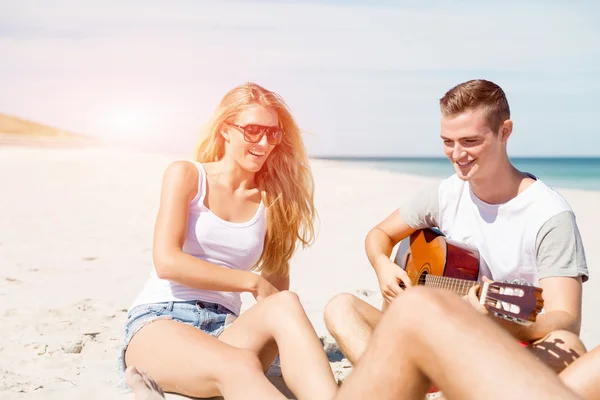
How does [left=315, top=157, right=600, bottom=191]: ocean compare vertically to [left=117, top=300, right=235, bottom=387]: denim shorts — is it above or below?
below

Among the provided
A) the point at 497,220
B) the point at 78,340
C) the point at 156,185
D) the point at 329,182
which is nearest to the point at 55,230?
the point at 78,340

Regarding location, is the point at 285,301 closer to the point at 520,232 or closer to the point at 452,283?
the point at 452,283

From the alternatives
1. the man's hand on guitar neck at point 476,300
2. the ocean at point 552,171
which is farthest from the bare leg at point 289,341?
the ocean at point 552,171

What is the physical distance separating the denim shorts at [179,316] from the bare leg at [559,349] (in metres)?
1.65

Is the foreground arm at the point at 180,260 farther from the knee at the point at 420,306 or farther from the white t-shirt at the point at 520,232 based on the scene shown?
the knee at the point at 420,306

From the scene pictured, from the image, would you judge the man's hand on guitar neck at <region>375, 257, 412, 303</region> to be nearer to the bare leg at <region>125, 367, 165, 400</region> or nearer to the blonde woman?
the blonde woman

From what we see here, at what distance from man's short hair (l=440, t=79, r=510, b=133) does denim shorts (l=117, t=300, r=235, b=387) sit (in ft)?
5.38

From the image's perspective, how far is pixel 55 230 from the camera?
33.1 feet

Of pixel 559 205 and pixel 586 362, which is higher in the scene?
pixel 559 205

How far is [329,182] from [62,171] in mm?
6741

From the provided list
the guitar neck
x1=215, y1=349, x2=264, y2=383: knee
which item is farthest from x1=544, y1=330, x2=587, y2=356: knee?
x1=215, y1=349, x2=264, y2=383: knee

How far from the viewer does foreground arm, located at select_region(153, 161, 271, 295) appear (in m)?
3.83

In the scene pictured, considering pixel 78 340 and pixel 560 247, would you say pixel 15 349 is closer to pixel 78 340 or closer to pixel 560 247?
pixel 78 340

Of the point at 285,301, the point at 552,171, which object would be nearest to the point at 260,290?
the point at 285,301
